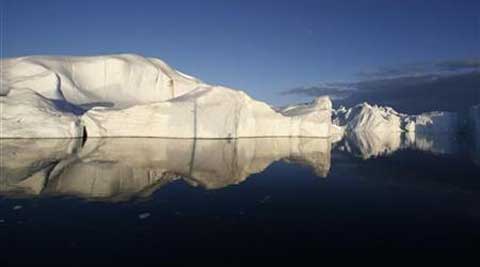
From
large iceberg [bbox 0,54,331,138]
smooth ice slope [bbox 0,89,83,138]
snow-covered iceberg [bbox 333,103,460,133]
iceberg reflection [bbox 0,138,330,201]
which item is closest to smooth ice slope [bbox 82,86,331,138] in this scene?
large iceberg [bbox 0,54,331,138]

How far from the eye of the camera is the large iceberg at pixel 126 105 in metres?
21.9

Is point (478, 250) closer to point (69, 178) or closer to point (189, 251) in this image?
point (189, 251)

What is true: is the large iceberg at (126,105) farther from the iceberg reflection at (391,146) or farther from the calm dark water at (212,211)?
the calm dark water at (212,211)

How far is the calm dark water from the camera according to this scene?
470 cm

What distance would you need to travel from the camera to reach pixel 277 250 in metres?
4.69

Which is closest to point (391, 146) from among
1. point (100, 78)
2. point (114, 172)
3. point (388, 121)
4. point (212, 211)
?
point (114, 172)

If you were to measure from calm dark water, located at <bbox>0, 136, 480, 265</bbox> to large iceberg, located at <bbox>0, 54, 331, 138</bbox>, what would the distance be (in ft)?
35.2

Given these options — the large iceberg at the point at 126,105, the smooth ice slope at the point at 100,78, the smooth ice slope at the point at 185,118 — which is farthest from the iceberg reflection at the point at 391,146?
the smooth ice slope at the point at 100,78

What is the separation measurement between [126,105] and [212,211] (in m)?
25.6

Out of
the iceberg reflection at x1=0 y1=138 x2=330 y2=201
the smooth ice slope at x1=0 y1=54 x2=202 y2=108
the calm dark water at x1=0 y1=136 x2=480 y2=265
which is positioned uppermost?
the smooth ice slope at x1=0 y1=54 x2=202 y2=108

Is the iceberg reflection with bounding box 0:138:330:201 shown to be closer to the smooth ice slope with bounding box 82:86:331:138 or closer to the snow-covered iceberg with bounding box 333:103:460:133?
the smooth ice slope with bounding box 82:86:331:138

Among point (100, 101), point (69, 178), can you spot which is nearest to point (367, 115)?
point (100, 101)

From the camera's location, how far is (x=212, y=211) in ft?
21.6

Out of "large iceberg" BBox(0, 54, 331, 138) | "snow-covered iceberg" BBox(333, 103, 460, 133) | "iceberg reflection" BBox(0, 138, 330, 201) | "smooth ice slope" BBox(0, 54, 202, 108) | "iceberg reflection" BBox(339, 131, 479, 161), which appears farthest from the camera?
"snow-covered iceberg" BBox(333, 103, 460, 133)
